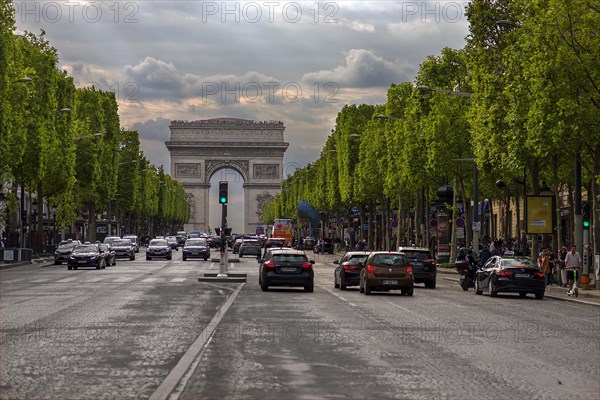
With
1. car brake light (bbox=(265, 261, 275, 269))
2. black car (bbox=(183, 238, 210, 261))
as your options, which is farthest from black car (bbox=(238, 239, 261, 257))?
car brake light (bbox=(265, 261, 275, 269))

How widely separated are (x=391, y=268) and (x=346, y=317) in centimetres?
1214

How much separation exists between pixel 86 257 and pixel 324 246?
56063mm

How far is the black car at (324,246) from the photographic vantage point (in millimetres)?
116375

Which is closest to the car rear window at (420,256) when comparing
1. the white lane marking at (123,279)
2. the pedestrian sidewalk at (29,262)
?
the white lane marking at (123,279)

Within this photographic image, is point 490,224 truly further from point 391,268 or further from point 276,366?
point 276,366

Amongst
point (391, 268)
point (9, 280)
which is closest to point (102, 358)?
point (391, 268)

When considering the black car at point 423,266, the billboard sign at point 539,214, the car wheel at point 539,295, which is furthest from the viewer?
the black car at point 423,266

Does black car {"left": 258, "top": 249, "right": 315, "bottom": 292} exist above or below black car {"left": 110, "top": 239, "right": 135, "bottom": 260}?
below

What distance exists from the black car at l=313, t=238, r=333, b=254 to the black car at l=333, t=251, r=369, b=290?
73.5 meters

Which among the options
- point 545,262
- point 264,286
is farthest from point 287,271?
point 545,262

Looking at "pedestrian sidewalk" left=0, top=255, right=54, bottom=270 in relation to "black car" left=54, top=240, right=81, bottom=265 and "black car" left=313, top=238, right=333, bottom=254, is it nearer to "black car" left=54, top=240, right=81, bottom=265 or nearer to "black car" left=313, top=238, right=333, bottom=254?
"black car" left=54, top=240, right=81, bottom=265

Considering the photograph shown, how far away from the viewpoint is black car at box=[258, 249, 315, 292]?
128 feet

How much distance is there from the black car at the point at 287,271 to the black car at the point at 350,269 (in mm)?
2556

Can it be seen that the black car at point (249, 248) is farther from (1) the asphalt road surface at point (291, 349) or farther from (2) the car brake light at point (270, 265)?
(1) the asphalt road surface at point (291, 349)
